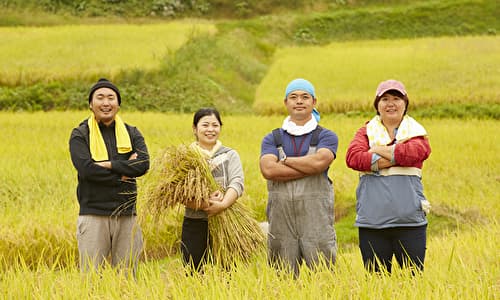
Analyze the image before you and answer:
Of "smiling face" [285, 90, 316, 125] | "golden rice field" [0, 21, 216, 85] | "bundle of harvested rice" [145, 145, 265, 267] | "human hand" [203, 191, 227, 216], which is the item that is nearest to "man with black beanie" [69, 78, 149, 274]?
"bundle of harvested rice" [145, 145, 265, 267]

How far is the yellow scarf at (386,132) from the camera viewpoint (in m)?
4.38

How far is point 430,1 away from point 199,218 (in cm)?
3722

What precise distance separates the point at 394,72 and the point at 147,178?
17585 mm

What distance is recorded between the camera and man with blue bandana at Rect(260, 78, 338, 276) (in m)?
4.38

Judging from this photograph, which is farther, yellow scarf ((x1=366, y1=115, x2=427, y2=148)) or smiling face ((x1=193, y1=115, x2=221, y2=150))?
smiling face ((x1=193, y1=115, x2=221, y2=150))

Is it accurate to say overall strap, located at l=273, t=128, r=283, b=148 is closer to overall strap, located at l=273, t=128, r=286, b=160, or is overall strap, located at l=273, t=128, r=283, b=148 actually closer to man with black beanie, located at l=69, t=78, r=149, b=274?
overall strap, located at l=273, t=128, r=286, b=160

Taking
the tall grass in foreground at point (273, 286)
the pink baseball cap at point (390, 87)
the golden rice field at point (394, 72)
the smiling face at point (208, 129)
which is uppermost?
the golden rice field at point (394, 72)

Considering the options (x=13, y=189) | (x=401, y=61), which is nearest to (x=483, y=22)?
(x=401, y=61)

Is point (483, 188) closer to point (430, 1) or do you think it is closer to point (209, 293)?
point (209, 293)

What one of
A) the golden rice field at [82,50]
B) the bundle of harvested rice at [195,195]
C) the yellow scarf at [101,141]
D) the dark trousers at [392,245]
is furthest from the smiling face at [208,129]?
the golden rice field at [82,50]

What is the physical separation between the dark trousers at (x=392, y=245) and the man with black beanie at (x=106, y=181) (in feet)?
5.52

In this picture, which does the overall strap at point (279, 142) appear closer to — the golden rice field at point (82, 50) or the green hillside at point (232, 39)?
the green hillside at point (232, 39)

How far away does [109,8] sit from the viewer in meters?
35.7

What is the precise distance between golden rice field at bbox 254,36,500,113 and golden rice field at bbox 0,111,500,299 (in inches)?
Result: 75.9
